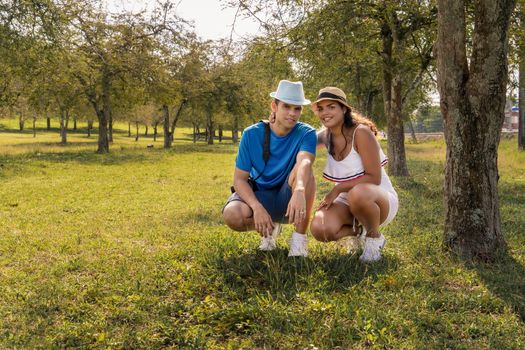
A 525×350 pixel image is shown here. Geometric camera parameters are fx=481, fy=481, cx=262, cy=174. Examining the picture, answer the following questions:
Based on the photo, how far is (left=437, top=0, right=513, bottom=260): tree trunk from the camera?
15.1 feet

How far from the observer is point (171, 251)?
5172 mm

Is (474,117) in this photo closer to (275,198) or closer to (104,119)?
(275,198)

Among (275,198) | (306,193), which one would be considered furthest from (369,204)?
(275,198)

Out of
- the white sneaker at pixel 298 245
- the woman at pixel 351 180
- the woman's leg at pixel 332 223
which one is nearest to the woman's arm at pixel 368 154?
the woman at pixel 351 180

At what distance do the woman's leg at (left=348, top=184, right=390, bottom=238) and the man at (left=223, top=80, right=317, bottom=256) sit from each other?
0.40m

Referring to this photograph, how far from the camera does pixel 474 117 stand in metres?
4.71

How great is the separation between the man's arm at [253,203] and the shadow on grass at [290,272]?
A: 0.29 m

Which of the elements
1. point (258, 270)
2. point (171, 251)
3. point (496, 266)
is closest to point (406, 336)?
point (258, 270)

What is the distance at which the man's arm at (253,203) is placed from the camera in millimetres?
4172

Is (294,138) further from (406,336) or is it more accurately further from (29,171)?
(29,171)

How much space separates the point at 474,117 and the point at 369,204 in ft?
4.57

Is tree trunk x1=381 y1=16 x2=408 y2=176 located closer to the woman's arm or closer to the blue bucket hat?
the woman's arm

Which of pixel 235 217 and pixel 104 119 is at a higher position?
pixel 104 119

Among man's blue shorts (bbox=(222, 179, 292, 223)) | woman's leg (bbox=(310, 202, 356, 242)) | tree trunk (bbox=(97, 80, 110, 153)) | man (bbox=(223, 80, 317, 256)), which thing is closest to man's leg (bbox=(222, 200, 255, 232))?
man (bbox=(223, 80, 317, 256))
